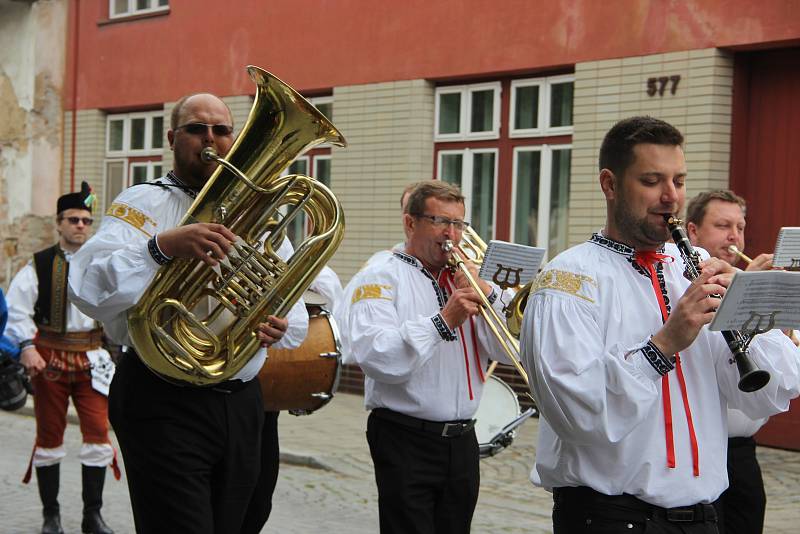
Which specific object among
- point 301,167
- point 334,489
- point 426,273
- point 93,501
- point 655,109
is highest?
point 655,109

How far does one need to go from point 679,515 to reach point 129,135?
14.7 meters

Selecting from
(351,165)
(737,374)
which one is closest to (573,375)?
(737,374)

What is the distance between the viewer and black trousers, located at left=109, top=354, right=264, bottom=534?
457 cm

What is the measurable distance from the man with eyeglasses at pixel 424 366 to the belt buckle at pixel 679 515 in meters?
1.81

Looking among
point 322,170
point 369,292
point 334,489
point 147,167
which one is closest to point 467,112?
point 322,170

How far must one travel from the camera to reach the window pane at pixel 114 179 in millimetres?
17391

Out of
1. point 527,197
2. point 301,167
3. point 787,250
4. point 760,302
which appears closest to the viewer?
point 760,302

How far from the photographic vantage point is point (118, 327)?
15.5ft

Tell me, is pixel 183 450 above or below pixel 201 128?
below

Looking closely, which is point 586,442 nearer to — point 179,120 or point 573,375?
point 573,375

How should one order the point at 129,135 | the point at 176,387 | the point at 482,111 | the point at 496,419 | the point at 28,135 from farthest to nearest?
the point at 28,135
the point at 129,135
the point at 482,111
the point at 496,419
the point at 176,387

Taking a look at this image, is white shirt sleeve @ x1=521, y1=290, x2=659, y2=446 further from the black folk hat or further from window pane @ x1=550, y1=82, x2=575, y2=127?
window pane @ x1=550, y1=82, x2=575, y2=127

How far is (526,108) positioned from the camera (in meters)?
12.6

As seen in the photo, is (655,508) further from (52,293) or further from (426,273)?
(52,293)
